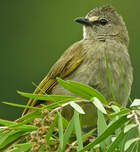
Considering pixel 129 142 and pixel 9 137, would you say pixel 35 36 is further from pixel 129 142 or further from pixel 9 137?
pixel 129 142

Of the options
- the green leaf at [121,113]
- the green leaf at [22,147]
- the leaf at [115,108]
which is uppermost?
the green leaf at [121,113]

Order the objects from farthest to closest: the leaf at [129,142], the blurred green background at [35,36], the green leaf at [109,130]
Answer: the blurred green background at [35,36] → the green leaf at [109,130] → the leaf at [129,142]

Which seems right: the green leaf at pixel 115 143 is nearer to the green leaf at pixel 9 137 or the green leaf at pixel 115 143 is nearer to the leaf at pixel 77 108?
the leaf at pixel 77 108

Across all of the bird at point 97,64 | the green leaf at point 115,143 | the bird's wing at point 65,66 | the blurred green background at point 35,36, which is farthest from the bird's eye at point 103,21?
the green leaf at point 115,143

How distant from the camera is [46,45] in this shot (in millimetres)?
9477

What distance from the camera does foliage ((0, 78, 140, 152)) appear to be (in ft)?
6.21

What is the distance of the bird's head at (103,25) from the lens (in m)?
4.87

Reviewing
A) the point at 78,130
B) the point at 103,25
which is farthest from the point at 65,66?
the point at 78,130

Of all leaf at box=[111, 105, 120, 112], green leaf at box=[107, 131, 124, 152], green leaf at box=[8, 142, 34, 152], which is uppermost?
leaf at box=[111, 105, 120, 112]

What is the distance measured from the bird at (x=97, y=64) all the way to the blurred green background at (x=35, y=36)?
279 centimetres

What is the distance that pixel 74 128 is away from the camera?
6.63 ft

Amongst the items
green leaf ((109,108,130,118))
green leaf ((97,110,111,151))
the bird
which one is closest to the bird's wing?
the bird

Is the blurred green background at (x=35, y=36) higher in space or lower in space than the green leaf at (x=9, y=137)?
lower

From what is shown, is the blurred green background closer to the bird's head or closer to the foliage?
the bird's head
